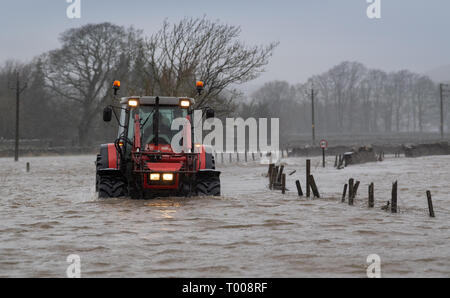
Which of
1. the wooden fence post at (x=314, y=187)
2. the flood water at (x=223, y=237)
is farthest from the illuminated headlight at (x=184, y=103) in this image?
the wooden fence post at (x=314, y=187)

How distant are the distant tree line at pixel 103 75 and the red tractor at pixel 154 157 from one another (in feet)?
54.2

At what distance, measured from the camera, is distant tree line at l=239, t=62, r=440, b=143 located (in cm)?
10588

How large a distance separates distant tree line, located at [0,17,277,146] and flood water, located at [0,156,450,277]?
58.4ft

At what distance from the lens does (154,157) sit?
551 inches

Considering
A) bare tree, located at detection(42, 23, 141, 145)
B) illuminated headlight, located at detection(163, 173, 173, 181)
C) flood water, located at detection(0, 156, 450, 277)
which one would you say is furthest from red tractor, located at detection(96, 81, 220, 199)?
bare tree, located at detection(42, 23, 141, 145)

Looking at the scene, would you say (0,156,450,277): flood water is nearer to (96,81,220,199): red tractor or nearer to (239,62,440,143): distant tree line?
(96,81,220,199): red tractor

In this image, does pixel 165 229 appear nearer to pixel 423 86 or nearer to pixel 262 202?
pixel 262 202

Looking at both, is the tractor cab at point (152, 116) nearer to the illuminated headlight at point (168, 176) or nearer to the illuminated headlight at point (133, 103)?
the illuminated headlight at point (133, 103)

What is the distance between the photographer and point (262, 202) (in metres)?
15.4

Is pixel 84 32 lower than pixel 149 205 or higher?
higher

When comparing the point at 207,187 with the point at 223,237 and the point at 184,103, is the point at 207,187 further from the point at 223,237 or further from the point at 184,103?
the point at 223,237

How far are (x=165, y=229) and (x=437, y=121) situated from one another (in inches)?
4418

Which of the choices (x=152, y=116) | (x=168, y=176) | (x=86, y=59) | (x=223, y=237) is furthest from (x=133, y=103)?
(x=86, y=59)
